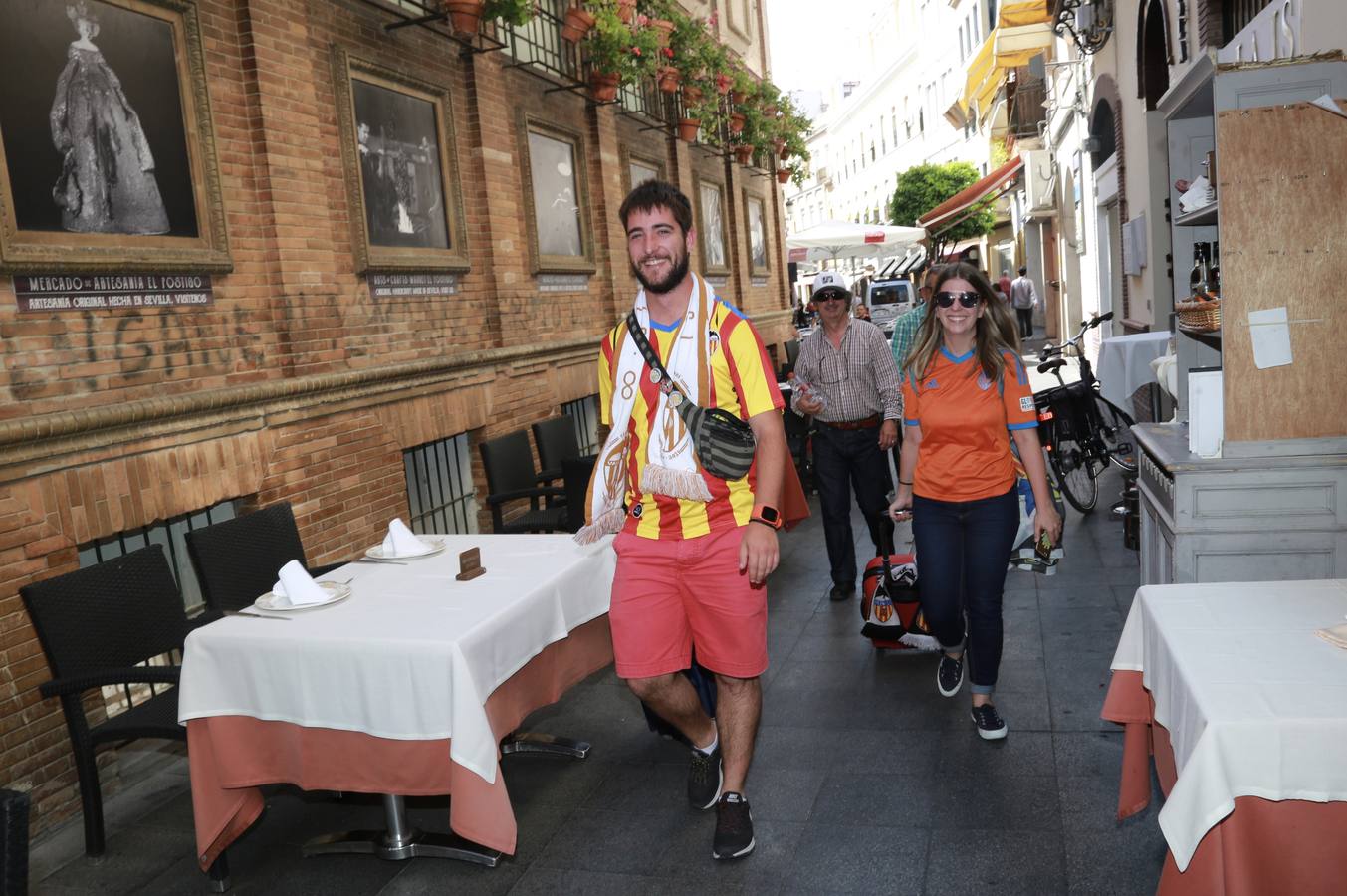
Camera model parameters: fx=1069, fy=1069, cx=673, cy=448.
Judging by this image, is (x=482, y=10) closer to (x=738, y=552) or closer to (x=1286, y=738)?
(x=738, y=552)

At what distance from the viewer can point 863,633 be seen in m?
5.82

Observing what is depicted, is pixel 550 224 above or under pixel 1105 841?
above

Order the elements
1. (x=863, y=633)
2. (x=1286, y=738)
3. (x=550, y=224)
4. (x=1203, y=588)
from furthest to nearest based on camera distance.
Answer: (x=550, y=224) < (x=863, y=633) < (x=1203, y=588) < (x=1286, y=738)

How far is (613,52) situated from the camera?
10117 millimetres

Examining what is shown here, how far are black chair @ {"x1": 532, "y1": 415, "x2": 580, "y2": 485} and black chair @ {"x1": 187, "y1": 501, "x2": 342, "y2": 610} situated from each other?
2.96 metres

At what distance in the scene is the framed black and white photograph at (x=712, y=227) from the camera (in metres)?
15.4

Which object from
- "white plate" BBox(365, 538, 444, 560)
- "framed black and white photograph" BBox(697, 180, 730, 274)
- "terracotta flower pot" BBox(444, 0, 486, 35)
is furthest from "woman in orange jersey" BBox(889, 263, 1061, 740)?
"framed black and white photograph" BBox(697, 180, 730, 274)


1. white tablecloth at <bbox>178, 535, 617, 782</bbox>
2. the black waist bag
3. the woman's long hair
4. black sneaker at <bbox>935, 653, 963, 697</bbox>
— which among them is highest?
the woman's long hair

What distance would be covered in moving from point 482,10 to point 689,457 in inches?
213

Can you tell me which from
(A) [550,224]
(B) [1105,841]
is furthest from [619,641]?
(A) [550,224]

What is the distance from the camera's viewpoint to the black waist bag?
3.58 m

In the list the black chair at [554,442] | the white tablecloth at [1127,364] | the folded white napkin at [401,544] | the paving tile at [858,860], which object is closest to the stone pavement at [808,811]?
the paving tile at [858,860]

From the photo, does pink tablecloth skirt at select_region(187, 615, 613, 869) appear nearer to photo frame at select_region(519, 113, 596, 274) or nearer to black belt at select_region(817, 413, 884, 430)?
black belt at select_region(817, 413, 884, 430)

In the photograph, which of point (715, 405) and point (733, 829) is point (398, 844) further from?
point (715, 405)
